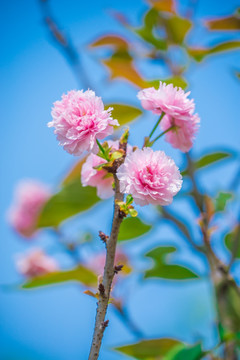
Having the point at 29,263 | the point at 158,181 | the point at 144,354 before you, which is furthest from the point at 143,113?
the point at 29,263

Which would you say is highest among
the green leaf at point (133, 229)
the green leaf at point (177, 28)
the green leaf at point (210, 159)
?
the green leaf at point (177, 28)

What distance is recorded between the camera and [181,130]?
1.52ft

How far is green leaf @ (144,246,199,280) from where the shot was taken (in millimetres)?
804

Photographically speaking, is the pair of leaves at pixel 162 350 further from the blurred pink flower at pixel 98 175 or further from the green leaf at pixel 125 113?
the green leaf at pixel 125 113

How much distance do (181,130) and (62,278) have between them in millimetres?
558

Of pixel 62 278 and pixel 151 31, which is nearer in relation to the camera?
pixel 62 278

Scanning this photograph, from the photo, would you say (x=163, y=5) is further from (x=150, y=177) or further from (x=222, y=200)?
(x=150, y=177)

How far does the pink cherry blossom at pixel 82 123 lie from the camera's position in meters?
0.39

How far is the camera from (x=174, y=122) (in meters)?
0.46

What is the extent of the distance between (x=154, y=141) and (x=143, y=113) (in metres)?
0.29

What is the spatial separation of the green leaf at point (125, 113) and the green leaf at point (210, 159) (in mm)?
232

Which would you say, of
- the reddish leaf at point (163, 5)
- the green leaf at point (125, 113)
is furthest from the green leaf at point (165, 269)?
the reddish leaf at point (163, 5)

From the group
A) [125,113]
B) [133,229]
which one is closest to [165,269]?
[133,229]

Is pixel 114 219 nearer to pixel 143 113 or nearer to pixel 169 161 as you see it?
pixel 169 161
